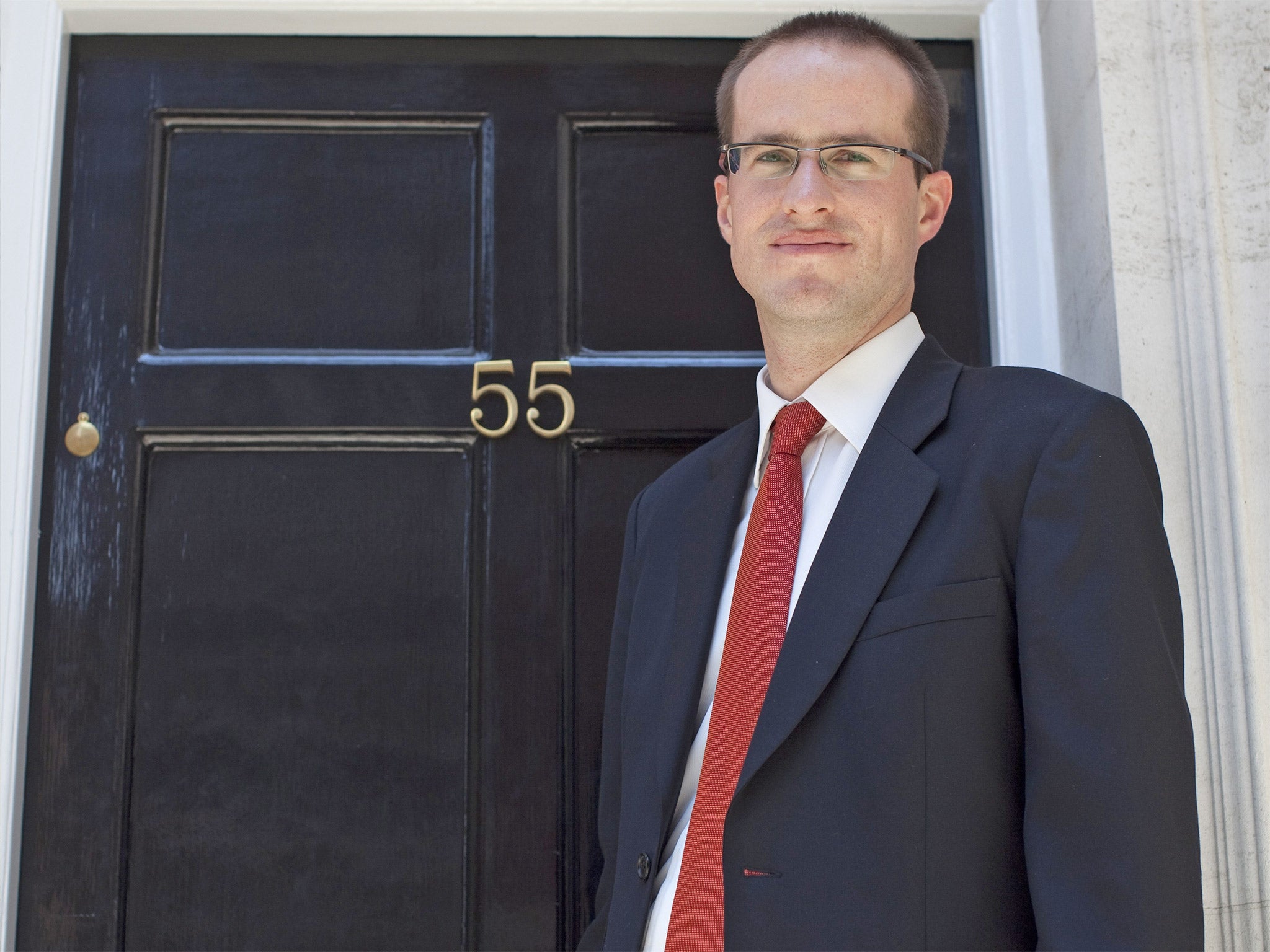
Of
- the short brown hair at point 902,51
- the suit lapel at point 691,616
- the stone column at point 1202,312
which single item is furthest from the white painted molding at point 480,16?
the suit lapel at point 691,616

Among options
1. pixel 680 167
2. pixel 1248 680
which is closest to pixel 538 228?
pixel 680 167

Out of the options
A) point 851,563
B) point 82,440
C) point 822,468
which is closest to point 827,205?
point 822,468

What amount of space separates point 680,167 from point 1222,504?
4.14 ft

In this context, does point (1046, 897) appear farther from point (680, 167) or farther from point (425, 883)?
point (680, 167)

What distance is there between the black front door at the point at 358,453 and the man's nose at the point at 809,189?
604 mm

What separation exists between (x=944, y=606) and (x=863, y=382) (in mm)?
439

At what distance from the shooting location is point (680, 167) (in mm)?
2342

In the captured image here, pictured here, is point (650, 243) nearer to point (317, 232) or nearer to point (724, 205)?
point (724, 205)

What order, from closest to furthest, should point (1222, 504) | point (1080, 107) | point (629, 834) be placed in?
point (629, 834), point (1222, 504), point (1080, 107)

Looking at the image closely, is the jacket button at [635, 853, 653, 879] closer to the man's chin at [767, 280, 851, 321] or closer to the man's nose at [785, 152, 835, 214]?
the man's chin at [767, 280, 851, 321]

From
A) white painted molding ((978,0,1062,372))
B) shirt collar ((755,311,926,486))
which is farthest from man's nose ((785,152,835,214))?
white painted molding ((978,0,1062,372))

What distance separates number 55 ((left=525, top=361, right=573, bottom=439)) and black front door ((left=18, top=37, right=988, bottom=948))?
0.05ft

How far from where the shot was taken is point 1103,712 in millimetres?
1188

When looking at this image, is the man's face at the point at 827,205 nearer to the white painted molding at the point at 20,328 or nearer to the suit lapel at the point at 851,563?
the suit lapel at the point at 851,563
